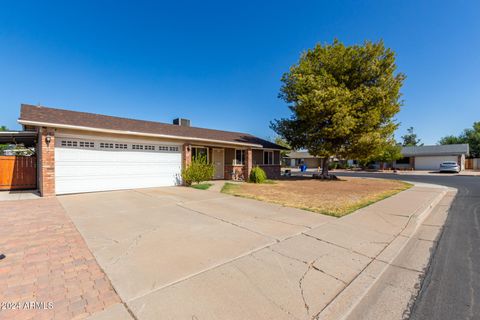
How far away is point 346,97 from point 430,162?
102 feet

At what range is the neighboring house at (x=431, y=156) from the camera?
3344 centimetres

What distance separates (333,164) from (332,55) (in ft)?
93.8

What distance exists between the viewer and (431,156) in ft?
114

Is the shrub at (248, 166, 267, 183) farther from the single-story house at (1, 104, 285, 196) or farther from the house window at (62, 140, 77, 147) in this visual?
the house window at (62, 140, 77, 147)

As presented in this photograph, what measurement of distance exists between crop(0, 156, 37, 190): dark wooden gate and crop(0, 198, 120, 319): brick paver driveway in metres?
8.28

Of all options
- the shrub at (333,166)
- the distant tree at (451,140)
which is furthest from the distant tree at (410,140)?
the shrub at (333,166)

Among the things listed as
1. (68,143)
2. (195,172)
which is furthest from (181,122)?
(68,143)

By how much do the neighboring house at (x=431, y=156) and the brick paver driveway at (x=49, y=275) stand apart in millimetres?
45425

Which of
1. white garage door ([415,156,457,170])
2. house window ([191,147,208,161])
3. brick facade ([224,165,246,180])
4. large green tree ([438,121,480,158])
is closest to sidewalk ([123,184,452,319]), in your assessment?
house window ([191,147,208,161])

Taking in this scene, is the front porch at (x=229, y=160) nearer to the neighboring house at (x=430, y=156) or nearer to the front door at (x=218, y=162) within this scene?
the front door at (x=218, y=162)

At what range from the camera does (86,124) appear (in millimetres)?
10008

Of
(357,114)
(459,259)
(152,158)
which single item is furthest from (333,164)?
(459,259)

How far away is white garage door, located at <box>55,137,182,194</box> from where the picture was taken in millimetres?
9281

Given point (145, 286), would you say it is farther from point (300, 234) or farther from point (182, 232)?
point (300, 234)
